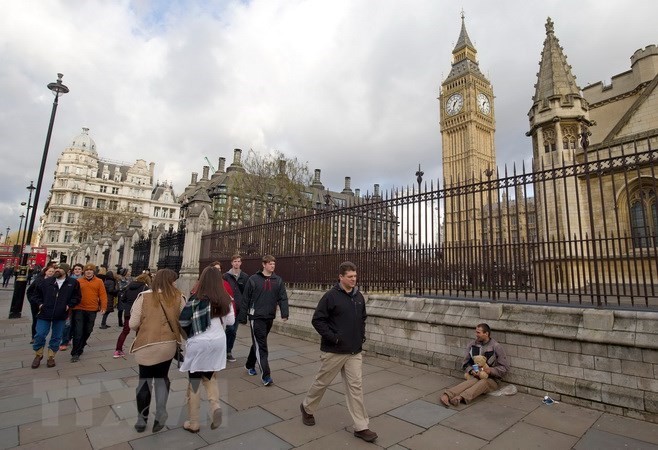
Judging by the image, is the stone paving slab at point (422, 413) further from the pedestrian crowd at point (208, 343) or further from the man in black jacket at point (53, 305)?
the man in black jacket at point (53, 305)

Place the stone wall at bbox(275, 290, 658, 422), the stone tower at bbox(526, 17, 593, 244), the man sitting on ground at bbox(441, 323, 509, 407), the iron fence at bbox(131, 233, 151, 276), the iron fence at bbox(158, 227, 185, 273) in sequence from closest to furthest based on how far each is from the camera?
the stone wall at bbox(275, 290, 658, 422)
the man sitting on ground at bbox(441, 323, 509, 407)
the stone tower at bbox(526, 17, 593, 244)
the iron fence at bbox(158, 227, 185, 273)
the iron fence at bbox(131, 233, 151, 276)

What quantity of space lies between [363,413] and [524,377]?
2855 mm

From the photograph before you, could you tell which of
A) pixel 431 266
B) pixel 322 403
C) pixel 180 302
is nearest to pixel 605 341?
pixel 431 266

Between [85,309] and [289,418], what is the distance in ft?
17.6

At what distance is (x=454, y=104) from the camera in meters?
75.4

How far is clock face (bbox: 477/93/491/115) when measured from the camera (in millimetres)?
73656

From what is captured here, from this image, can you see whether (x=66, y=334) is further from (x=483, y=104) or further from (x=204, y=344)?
(x=483, y=104)

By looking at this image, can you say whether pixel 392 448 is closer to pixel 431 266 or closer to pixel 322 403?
pixel 322 403

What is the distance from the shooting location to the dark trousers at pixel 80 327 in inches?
264

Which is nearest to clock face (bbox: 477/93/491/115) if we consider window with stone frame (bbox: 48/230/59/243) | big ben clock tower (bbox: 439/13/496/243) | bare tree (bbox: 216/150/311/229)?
big ben clock tower (bbox: 439/13/496/243)

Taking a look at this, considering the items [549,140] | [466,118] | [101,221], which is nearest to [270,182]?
[549,140]

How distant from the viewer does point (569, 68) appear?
535 inches

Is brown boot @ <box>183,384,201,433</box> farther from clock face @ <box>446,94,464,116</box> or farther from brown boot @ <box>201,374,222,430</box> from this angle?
clock face @ <box>446,94,464,116</box>

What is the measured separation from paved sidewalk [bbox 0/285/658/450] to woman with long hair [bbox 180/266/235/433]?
0.91 feet
